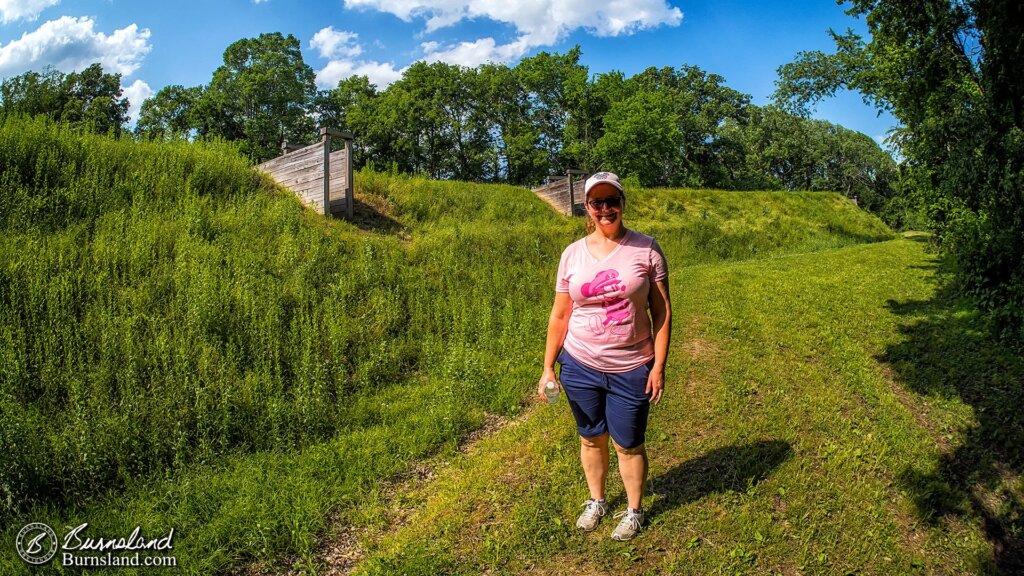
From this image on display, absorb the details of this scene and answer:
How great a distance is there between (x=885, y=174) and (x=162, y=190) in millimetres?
72368

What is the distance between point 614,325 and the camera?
10.4 feet

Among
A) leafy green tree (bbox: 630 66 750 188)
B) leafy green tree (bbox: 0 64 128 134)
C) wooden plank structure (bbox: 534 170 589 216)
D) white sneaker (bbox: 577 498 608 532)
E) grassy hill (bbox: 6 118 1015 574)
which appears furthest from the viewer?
leafy green tree (bbox: 630 66 750 188)

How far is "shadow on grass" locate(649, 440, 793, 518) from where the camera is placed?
4195 millimetres

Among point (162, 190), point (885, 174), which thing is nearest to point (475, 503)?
point (162, 190)

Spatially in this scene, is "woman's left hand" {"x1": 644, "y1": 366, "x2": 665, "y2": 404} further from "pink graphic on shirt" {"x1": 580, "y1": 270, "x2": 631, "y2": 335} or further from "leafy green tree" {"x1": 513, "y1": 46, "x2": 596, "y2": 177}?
"leafy green tree" {"x1": 513, "y1": 46, "x2": 596, "y2": 177}

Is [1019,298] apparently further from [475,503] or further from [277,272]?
[277,272]

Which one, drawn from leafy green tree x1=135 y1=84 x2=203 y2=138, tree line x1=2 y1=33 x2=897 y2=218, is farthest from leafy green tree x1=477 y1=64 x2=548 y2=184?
leafy green tree x1=135 y1=84 x2=203 y2=138

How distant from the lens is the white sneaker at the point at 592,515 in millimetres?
3760

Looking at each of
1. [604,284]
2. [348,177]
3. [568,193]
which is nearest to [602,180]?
[604,284]

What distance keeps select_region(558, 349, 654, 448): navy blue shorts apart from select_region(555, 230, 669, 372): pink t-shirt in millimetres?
61

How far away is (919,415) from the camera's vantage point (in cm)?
595

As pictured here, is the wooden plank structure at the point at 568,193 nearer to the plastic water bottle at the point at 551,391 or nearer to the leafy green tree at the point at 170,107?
the plastic water bottle at the point at 551,391

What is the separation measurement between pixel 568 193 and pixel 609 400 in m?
14.9

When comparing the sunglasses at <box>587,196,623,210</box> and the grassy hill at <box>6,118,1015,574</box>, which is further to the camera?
the grassy hill at <box>6,118,1015,574</box>
